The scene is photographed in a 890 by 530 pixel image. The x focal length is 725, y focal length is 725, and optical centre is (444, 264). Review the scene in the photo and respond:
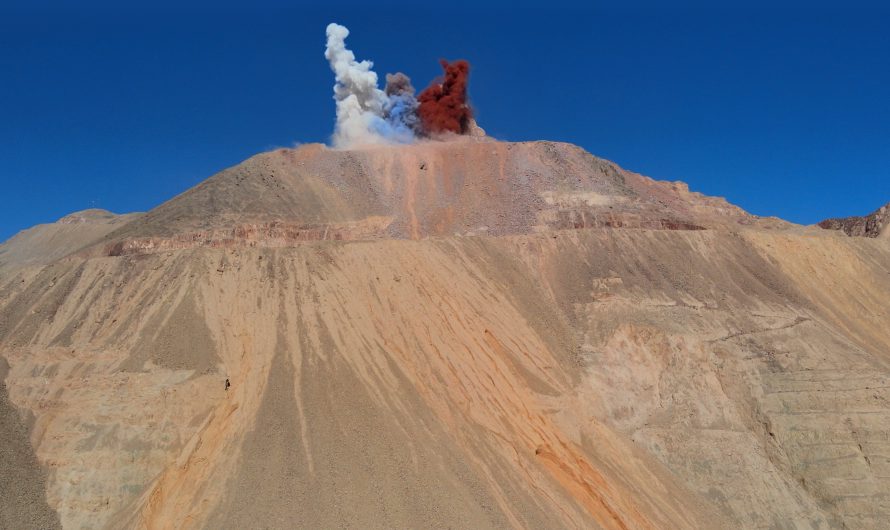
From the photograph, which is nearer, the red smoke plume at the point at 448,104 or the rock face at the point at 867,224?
the rock face at the point at 867,224

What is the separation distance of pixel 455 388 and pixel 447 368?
3.86ft

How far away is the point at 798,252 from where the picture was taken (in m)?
41.8

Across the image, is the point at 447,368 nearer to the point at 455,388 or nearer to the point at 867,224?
the point at 455,388

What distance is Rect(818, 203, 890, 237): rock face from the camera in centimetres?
5269

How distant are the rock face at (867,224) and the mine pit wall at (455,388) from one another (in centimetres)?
1691

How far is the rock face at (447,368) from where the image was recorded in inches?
931

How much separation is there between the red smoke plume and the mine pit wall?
19715 mm

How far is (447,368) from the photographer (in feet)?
97.0

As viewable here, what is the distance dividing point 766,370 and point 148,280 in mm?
27592

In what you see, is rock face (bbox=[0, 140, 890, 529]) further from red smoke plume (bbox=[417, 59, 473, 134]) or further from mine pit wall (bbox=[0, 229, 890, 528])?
red smoke plume (bbox=[417, 59, 473, 134])

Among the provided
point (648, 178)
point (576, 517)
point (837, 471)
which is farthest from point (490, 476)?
point (648, 178)

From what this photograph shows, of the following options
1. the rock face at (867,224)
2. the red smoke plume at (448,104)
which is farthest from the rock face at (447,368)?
the red smoke plume at (448,104)

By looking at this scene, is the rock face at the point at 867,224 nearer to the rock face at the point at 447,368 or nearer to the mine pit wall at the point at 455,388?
the rock face at the point at 447,368

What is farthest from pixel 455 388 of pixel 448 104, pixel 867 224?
pixel 867 224
